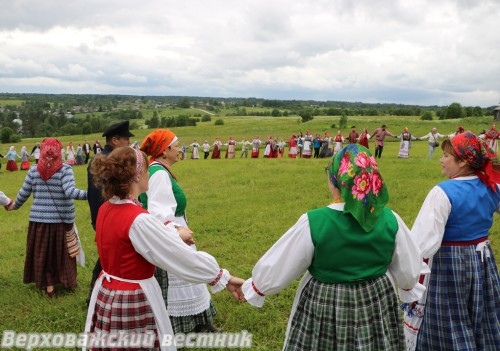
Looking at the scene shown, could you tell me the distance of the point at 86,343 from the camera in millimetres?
2420

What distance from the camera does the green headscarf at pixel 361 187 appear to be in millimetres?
1938

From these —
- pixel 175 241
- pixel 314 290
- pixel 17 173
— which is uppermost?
pixel 175 241

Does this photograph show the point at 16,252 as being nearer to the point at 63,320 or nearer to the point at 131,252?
the point at 63,320

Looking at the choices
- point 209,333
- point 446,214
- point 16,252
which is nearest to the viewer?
point 446,214

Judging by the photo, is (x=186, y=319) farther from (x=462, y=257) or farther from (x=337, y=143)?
(x=337, y=143)

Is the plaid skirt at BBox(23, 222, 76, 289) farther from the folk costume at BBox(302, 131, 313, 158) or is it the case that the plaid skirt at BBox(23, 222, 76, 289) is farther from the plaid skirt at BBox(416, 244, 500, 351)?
the folk costume at BBox(302, 131, 313, 158)

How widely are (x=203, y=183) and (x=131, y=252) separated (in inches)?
Result: 418

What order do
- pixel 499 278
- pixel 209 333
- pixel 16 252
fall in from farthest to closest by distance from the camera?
pixel 16 252
pixel 209 333
pixel 499 278

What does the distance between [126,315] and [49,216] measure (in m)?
2.73

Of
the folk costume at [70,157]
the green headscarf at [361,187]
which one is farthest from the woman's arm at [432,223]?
the folk costume at [70,157]

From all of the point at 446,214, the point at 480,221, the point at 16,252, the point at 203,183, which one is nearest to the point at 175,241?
the point at 446,214

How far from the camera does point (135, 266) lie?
220 cm

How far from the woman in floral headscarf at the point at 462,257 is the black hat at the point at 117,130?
267cm

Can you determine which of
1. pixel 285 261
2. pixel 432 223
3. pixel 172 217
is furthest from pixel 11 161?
pixel 432 223
